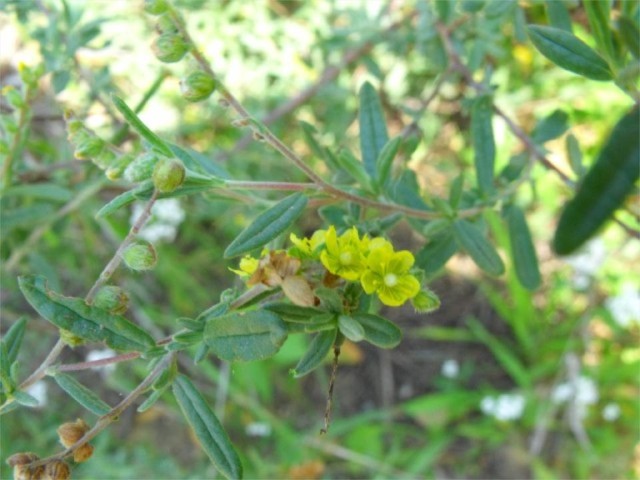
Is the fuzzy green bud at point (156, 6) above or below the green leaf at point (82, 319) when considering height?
above

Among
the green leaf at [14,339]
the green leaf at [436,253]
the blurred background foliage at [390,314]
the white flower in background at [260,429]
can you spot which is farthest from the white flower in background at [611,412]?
the green leaf at [14,339]

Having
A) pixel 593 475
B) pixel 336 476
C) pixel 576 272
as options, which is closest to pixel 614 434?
pixel 593 475

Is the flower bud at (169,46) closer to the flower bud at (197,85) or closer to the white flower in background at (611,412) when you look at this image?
the flower bud at (197,85)

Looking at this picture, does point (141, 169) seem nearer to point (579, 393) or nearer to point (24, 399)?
point (24, 399)

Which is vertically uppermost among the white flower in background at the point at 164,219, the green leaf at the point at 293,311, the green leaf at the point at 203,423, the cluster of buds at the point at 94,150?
the cluster of buds at the point at 94,150

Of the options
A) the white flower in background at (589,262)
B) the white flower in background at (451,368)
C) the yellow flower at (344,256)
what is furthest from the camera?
the white flower in background at (451,368)
